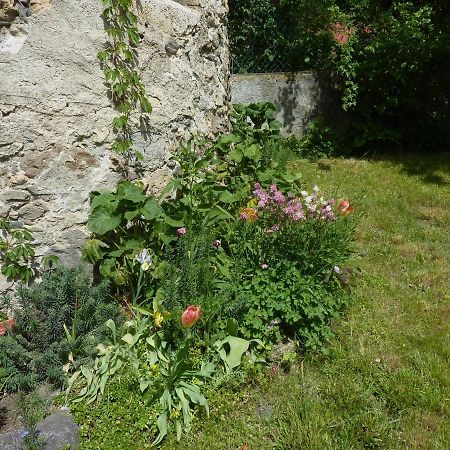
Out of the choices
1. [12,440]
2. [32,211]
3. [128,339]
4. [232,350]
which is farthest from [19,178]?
[232,350]

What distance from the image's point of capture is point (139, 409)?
2.45 m

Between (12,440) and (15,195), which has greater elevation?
(15,195)

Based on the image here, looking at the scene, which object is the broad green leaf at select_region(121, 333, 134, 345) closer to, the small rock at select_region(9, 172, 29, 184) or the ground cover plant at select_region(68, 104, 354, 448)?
the ground cover plant at select_region(68, 104, 354, 448)

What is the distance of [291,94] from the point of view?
7105 mm

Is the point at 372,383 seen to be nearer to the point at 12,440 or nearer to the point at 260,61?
the point at 12,440

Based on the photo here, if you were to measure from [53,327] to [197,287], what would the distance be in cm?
84

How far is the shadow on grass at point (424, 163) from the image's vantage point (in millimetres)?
5930

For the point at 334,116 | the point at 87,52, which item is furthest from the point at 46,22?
the point at 334,116

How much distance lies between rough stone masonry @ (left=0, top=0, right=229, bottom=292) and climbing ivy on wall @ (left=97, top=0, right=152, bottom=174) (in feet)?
0.19

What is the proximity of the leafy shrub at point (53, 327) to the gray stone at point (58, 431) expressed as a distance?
279 millimetres

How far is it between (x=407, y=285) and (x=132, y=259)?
2002 mm

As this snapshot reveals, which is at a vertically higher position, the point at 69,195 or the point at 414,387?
the point at 69,195

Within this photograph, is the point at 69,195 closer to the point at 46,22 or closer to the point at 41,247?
the point at 41,247

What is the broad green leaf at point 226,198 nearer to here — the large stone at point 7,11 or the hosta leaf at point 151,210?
the hosta leaf at point 151,210
